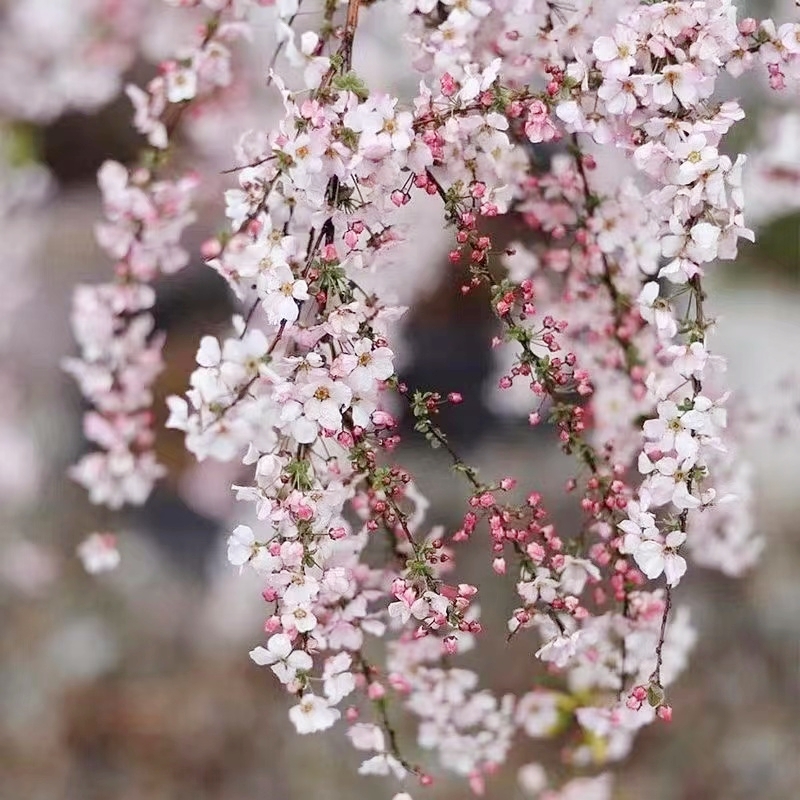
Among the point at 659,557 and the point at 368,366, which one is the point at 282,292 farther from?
the point at 659,557

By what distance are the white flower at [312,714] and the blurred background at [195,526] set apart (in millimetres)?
360

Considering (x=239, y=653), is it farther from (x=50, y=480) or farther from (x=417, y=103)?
(x=417, y=103)

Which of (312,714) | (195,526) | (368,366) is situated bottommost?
(312,714)

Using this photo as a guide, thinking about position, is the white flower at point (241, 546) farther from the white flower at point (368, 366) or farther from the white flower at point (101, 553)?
the white flower at point (101, 553)

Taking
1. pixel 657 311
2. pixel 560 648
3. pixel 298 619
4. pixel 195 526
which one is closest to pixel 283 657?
pixel 298 619

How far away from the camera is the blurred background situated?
1.09 meters

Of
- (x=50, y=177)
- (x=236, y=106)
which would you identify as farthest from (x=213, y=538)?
(x=236, y=106)

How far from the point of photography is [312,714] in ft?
1.98

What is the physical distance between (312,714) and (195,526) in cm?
105

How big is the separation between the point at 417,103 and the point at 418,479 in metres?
0.33

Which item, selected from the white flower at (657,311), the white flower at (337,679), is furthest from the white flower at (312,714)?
the white flower at (657,311)

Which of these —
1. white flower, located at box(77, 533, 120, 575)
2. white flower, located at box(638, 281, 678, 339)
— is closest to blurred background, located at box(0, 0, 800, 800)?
white flower, located at box(77, 533, 120, 575)

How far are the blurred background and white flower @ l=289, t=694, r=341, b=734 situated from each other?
0.36m

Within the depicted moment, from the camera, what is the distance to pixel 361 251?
22.0 inches
